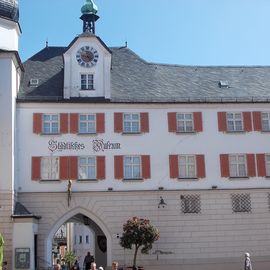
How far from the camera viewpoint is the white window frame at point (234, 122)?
109ft

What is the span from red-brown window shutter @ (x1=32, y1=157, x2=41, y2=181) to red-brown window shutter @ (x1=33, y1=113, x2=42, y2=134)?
1.60 meters

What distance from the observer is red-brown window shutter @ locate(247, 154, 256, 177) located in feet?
107

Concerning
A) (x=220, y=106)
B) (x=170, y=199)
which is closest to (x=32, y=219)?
(x=170, y=199)

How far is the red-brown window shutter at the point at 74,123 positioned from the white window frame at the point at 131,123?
2728 millimetres

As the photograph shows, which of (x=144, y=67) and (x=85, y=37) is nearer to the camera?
(x=85, y=37)

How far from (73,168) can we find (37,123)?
3288 mm

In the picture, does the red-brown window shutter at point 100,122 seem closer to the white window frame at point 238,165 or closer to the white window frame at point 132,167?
the white window frame at point 132,167

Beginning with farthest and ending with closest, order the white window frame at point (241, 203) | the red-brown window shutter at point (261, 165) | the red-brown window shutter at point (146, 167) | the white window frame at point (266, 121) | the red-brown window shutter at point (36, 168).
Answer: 1. the white window frame at point (266, 121)
2. the red-brown window shutter at point (261, 165)
3. the white window frame at point (241, 203)
4. the red-brown window shutter at point (146, 167)
5. the red-brown window shutter at point (36, 168)

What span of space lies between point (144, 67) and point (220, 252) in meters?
12.9

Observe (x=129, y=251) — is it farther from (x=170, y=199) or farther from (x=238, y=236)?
(x=238, y=236)

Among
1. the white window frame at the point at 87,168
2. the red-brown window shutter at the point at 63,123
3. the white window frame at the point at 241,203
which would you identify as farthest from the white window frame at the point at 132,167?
the white window frame at the point at 241,203

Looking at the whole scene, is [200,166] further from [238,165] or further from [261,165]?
[261,165]

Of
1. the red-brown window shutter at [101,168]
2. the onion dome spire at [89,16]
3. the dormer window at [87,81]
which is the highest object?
the onion dome spire at [89,16]

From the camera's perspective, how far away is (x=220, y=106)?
33531 millimetres
